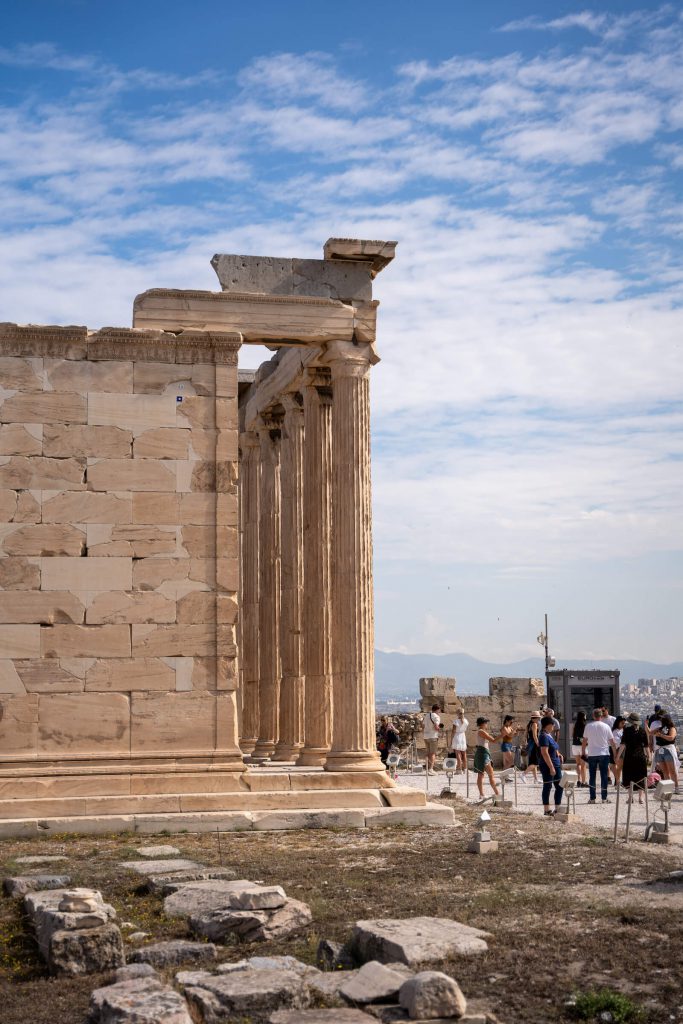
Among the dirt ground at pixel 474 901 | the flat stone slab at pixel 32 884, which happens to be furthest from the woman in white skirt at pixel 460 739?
the flat stone slab at pixel 32 884

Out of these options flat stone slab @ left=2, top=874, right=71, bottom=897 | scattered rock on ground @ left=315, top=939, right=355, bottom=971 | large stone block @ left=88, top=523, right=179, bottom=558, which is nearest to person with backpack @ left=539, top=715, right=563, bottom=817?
large stone block @ left=88, top=523, right=179, bottom=558

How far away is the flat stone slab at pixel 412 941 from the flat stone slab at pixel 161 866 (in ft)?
11.8

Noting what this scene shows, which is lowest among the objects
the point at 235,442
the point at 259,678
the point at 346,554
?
the point at 259,678

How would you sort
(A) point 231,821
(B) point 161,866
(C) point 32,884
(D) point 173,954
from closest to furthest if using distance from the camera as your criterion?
(D) point 173,954
(C) point 32,884
(B) point 161,866
(A) point 231,821

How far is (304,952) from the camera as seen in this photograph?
9.70 metres

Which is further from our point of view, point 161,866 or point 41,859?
point 41,859

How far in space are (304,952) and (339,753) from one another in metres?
9.32

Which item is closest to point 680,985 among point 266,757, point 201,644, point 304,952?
point 304,952

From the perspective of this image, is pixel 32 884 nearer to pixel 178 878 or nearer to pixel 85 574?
pixel 178 878

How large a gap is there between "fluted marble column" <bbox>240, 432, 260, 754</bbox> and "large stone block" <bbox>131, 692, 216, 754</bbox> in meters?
8.57

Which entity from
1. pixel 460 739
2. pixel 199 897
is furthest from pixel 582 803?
pixel 199 897

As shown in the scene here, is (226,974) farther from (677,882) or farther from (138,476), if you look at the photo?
(138,476)

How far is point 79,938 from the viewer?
956 cm

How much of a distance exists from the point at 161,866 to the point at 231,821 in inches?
159
